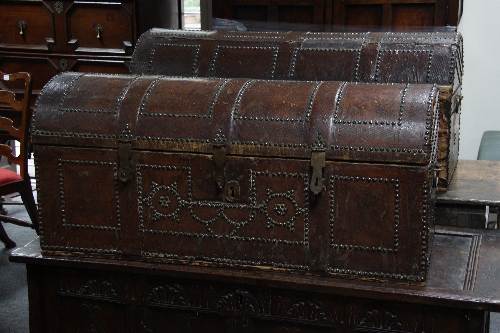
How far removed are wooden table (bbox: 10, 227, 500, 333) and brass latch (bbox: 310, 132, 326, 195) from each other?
33 centimetres

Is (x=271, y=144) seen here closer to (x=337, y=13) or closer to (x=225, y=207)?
(x=225, y=207)

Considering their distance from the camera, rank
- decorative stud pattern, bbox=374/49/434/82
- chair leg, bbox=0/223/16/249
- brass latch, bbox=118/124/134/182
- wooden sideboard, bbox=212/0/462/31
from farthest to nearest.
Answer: chair leg, bbox=0/223/16/249 → wooden sideboard, bbox=212/0/462/31 → decorative stud pattern, bbox=374/49/434/82 → brass latch, bbox=118/124/134/182

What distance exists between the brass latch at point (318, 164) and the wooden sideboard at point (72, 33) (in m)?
2.45

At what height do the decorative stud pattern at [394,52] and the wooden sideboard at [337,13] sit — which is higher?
the wooden sideboard at [337,13]

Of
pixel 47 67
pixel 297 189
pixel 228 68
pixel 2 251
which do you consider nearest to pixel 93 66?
pixel 47 67

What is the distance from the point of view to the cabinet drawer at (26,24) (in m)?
4.80

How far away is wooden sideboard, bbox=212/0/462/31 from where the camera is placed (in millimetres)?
4207

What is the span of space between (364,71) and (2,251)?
265 centimetres

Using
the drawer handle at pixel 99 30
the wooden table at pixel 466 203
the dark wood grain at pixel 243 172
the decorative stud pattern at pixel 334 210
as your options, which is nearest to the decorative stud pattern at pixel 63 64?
the drawer handle at pixel 99 30

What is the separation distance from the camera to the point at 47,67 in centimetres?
487

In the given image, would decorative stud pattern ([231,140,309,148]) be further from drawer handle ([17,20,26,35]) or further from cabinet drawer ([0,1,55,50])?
drawer handle ([17,20,26,35])

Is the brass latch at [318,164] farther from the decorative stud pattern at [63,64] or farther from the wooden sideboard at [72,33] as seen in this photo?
the decorative stud pattern at [63,64]

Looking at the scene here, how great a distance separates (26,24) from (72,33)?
342mm

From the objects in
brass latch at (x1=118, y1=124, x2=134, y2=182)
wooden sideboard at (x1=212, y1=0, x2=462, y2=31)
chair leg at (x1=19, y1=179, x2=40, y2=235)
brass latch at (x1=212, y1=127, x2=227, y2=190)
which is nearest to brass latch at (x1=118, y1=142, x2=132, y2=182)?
brass latch at (x1=118, y1=124, x2=134, y2=182)
